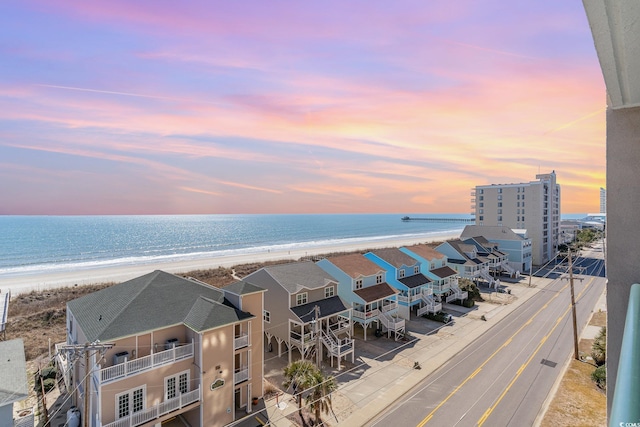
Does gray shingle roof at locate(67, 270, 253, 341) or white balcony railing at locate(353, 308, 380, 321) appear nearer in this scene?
gray shingle roof at locate(67, 270, 253, 341)

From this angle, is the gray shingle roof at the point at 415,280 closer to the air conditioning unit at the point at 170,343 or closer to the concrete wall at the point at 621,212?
the air conditioning unit at the point at 170,343

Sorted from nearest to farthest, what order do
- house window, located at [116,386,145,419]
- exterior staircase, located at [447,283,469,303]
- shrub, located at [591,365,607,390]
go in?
house window, located at [116,386,145,419], shrub, located at [591,365,607,390], exterior staircase, located at [447,283,469,303]

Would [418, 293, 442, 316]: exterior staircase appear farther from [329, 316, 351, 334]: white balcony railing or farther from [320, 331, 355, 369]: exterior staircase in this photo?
[320, 331, 355, 369]: exterior staircase

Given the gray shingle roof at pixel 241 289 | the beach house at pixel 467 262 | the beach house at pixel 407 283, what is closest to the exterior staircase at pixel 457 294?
the beach house at pixel 407 283

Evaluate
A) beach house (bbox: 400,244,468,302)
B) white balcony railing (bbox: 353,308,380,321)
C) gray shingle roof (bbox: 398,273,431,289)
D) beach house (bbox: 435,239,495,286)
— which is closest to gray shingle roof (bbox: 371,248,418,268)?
gray shingle roof (bbox: 398,273,431,289)

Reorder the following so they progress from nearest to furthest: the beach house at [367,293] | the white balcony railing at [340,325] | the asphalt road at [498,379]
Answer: the asphalt road at [498,379] < the white balcony railing at [340,325] < the beach house at [367,293]

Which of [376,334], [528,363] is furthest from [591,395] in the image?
[376,334]
